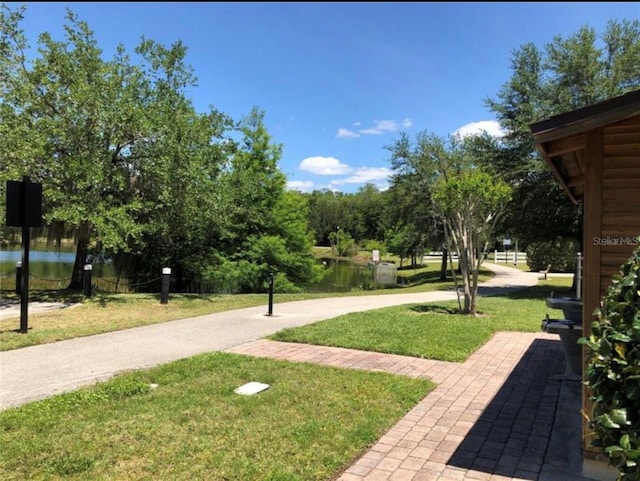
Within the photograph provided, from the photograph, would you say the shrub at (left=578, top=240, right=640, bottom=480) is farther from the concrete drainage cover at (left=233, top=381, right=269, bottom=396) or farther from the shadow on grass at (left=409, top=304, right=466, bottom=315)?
the shadow on grass at (left=409, top=304, right=466, bottom=315)

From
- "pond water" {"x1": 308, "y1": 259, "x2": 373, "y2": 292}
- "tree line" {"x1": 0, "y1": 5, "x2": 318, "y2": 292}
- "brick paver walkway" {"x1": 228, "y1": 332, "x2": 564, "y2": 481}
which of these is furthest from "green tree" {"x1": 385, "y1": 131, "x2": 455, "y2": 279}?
"brick paver walkway" {"x1": 228, "y1": 332, "x2": 564, "y2": 481}

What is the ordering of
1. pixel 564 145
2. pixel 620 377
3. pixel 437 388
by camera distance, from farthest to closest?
pixel 437 388
pixel 564 145
pixel 620 377

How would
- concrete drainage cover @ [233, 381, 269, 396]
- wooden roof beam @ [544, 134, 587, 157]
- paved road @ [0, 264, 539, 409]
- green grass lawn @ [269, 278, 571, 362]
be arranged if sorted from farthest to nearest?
green grass lawn @ [269, 278, 571, 362]
paved road @ [0, 264, 539, 409]
concrete drainage cover @ [233, 381, 269, 396]
wooden roof beam @ [544, 134, 587, 157]

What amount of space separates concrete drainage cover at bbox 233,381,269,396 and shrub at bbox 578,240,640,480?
3648 millimetres

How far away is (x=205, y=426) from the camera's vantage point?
4316 millimetres

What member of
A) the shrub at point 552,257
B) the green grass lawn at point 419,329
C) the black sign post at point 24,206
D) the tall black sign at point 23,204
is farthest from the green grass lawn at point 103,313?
the shrub at point 552,257

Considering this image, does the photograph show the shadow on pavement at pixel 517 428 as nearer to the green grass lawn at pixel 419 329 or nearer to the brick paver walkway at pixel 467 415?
the brick paver walkway at pixel 467 415

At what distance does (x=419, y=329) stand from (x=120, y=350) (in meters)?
5.03

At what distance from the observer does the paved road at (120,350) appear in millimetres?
5594

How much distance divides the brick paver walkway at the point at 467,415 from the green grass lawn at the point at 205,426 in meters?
0.26

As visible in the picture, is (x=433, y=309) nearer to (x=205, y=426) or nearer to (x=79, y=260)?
(x=205, y=426)

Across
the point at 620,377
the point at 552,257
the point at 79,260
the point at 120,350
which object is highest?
the point at 552,257

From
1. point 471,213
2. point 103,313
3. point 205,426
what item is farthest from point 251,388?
point 471,213

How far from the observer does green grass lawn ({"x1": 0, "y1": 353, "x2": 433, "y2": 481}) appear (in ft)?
11.6
